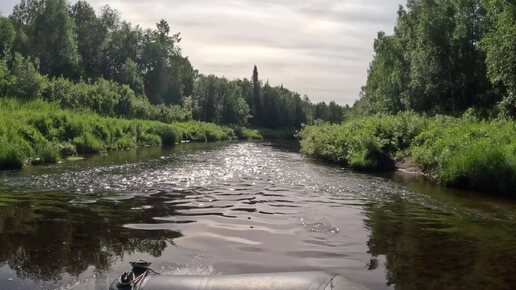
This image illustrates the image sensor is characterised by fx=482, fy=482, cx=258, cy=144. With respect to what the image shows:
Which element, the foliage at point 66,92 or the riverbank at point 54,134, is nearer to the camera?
the riverbank at point 54,134

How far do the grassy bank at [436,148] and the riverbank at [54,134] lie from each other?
17798mm

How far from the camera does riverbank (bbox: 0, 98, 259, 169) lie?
26.5 m

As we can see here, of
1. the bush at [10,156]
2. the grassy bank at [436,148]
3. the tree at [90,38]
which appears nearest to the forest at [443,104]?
the grassy bank at [436,148]

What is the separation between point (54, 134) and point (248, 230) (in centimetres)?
2405

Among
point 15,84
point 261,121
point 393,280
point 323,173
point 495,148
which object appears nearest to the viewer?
point 393,280

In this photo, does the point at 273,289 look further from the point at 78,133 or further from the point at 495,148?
the point at 78,133

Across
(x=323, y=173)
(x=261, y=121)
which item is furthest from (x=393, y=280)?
(x=261, y=121)

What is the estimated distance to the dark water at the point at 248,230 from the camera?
31.9 ft

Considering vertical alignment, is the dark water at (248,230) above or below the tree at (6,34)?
below

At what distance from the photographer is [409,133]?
32312 mm

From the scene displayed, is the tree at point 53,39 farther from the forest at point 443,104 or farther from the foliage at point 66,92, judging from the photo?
the forest at point 443,104

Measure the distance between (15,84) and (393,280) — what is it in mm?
39408

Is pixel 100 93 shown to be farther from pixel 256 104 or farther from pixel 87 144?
pixel 256 104

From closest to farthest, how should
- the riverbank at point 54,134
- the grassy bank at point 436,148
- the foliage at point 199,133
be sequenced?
the grassy bank at point 436,148
the riverbank at point 54,134
the foliage at point 199,133
